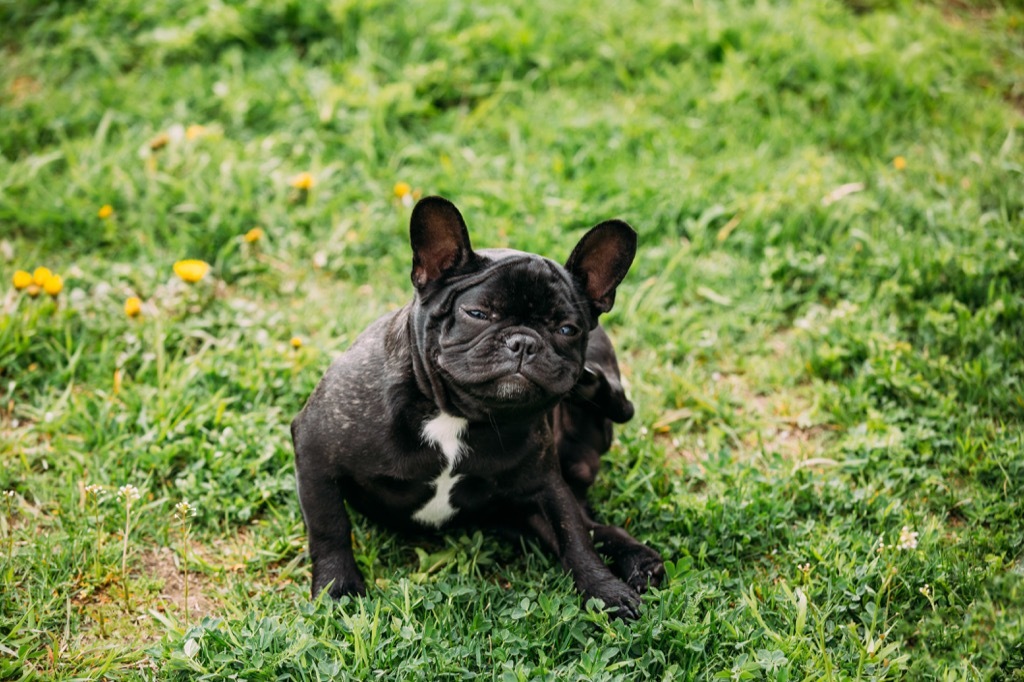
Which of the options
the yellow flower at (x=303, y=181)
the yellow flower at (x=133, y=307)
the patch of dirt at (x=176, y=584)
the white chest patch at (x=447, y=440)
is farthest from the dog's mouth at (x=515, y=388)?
the yellow flower at (x=303, y=181)

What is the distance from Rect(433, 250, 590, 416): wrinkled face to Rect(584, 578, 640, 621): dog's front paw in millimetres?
749

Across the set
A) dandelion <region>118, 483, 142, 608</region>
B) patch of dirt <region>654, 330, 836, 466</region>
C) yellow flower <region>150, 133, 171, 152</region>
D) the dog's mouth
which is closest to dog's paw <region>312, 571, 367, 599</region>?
dandelion <region>118, 483, 142, 608</region>

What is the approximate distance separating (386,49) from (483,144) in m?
1.20

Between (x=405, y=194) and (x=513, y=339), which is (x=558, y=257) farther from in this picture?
(x=513, y=339)

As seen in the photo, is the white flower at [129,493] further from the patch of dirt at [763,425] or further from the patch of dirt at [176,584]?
the patch of dirt at [763,425]

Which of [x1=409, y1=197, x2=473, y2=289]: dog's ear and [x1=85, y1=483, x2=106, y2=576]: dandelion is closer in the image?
[x1=409, y1=197, x2=473, y2=289]: dog's ear

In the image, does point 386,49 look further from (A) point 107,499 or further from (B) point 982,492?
(B) point 982,492

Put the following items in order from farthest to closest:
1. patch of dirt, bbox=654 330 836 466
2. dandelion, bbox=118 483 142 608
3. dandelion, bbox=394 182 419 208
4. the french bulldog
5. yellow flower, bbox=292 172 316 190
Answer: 1. dandelion, bbox=394 182 419 208
2. yellow flower, bbox=292 172 316 190
3. patch of dirt, bbox=654 330 836 466
4. dandelion, bbox=118 483 142 608
5. the french bulldog

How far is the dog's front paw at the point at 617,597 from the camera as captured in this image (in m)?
3.78

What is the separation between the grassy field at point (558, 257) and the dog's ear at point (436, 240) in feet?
3.98

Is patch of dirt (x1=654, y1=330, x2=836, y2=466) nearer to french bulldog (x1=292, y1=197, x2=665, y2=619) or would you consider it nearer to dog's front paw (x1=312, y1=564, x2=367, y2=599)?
french bulldog (x1=292, y1=197, x2=665, y2=619)

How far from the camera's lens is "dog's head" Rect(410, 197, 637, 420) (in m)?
3.55

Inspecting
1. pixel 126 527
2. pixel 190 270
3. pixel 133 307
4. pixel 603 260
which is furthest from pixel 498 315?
pixel 133 307

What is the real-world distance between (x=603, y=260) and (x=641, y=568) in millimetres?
1258
